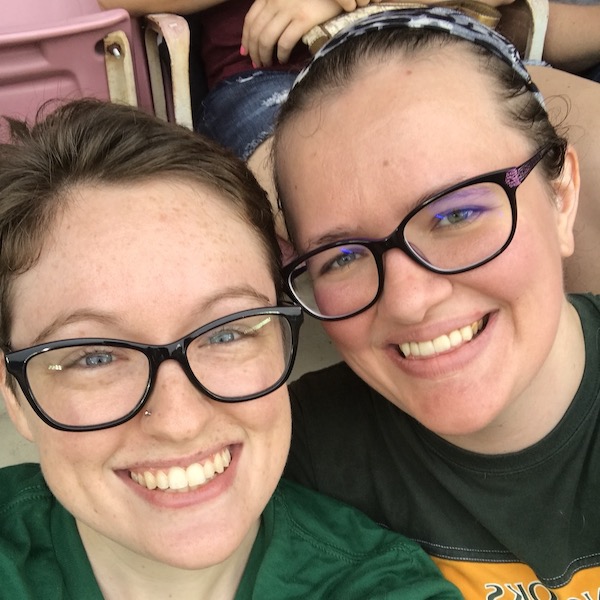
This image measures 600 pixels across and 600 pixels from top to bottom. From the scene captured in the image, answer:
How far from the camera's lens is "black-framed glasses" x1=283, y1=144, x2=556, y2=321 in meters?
1.25

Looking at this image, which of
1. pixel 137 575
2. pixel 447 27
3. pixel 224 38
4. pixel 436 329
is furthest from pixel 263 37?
pixel 137 575

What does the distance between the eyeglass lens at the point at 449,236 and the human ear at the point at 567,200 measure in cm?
22

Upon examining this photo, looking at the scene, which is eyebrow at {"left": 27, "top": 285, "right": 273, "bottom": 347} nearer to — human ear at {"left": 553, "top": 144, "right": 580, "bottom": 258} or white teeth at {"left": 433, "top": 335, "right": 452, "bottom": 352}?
white teeth at {"left": 433, "top": 335, "right": 452, "bottom": 352}

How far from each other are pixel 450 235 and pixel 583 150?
742 mm

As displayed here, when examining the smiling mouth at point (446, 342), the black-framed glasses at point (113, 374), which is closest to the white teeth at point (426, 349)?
the smiling mouth at point (446, 342)

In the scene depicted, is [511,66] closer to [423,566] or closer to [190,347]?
[190,347]

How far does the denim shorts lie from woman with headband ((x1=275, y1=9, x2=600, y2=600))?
1.40 feet

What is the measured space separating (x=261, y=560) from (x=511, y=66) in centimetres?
118

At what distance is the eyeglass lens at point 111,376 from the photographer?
1135 mm

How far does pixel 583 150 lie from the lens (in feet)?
5.88

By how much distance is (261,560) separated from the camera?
1456 mm

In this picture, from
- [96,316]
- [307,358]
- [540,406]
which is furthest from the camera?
[307,358]

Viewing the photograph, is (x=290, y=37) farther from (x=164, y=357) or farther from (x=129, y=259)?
(x=164, y=357)

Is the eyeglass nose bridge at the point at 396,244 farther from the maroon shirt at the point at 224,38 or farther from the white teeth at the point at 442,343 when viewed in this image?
the maroon shirt at the point at 224,38
